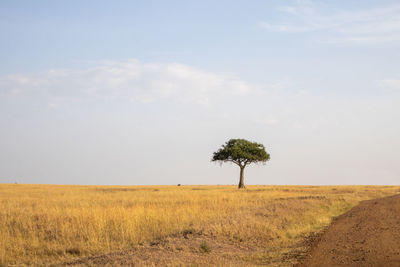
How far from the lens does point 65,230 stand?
52.2 feet

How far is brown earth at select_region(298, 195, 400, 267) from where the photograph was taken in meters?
9.43

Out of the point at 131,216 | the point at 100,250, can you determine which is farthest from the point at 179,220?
the point at 100,250

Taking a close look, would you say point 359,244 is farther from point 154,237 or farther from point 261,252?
point 154,237

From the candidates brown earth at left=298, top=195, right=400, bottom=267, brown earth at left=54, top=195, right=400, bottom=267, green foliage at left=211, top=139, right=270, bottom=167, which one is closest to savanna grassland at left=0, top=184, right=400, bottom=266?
brown earth at left=54, top=195, right=400, bottom=267

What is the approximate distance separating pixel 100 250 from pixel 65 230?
3493mm

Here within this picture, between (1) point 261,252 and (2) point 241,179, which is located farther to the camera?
(2) point 241,179

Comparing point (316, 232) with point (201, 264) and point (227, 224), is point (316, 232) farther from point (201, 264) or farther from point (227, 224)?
point (201, 264)

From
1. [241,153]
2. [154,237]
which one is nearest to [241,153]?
[241,153]

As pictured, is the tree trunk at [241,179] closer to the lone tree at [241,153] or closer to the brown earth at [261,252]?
the lone tree at [241,153]

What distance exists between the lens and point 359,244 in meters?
11.7

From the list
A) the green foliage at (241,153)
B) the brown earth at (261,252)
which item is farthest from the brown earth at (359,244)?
the green foliage at (241,153)

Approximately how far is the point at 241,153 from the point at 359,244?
49.2 meters

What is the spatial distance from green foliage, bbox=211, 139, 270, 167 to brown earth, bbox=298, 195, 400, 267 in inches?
1697

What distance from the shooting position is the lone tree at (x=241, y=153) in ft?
201
